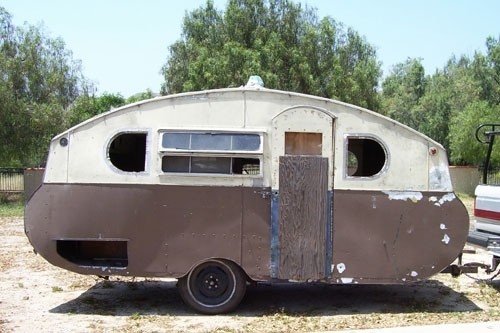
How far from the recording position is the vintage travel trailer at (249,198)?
7.80 metres

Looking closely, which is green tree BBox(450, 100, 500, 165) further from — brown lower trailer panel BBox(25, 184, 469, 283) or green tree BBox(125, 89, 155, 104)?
brown lower trailer panel BBox(25, 184, 469, 283)

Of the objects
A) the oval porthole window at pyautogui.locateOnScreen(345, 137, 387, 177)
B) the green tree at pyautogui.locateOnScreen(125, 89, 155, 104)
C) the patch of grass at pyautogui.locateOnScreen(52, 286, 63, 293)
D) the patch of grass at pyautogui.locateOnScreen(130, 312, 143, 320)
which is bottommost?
the patch of grass at pyautogui.locateOnScreen(130, 312, 143, 320)

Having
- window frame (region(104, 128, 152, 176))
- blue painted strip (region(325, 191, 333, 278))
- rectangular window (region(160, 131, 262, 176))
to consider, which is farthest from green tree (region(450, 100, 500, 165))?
window frame (region(104, 128, 152, 176))

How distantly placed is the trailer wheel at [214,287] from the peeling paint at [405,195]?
2160mm

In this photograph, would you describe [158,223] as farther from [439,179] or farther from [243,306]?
Answer: [439,179]

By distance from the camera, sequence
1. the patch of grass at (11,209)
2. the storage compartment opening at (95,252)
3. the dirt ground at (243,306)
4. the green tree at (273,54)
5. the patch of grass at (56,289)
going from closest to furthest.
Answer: the dirt ground at (243,306), the storage compartment opening at (95,252), the patch of grass at (56,289), the patch of grass at (11,209), the green tree at (273,54)

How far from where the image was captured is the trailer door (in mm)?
7789

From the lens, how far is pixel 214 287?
7.98 meters

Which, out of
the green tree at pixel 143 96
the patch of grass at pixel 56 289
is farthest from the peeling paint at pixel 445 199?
the green tree at pixel 143 96

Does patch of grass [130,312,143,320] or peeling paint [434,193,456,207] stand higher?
peeling paint [434,193,456,207]

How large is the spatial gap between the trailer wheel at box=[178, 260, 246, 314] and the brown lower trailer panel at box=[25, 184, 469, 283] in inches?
6.8

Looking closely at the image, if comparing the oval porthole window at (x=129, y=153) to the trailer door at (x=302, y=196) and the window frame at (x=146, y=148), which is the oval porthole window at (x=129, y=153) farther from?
the trailer door at (x=302, y=196)

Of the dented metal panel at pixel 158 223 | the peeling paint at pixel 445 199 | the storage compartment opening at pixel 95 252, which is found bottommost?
the storage compartment opening at pixel 95 252

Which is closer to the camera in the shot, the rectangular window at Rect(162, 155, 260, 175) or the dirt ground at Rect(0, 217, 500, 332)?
the dirt ground at Rect(0, 217, 500, 332)
